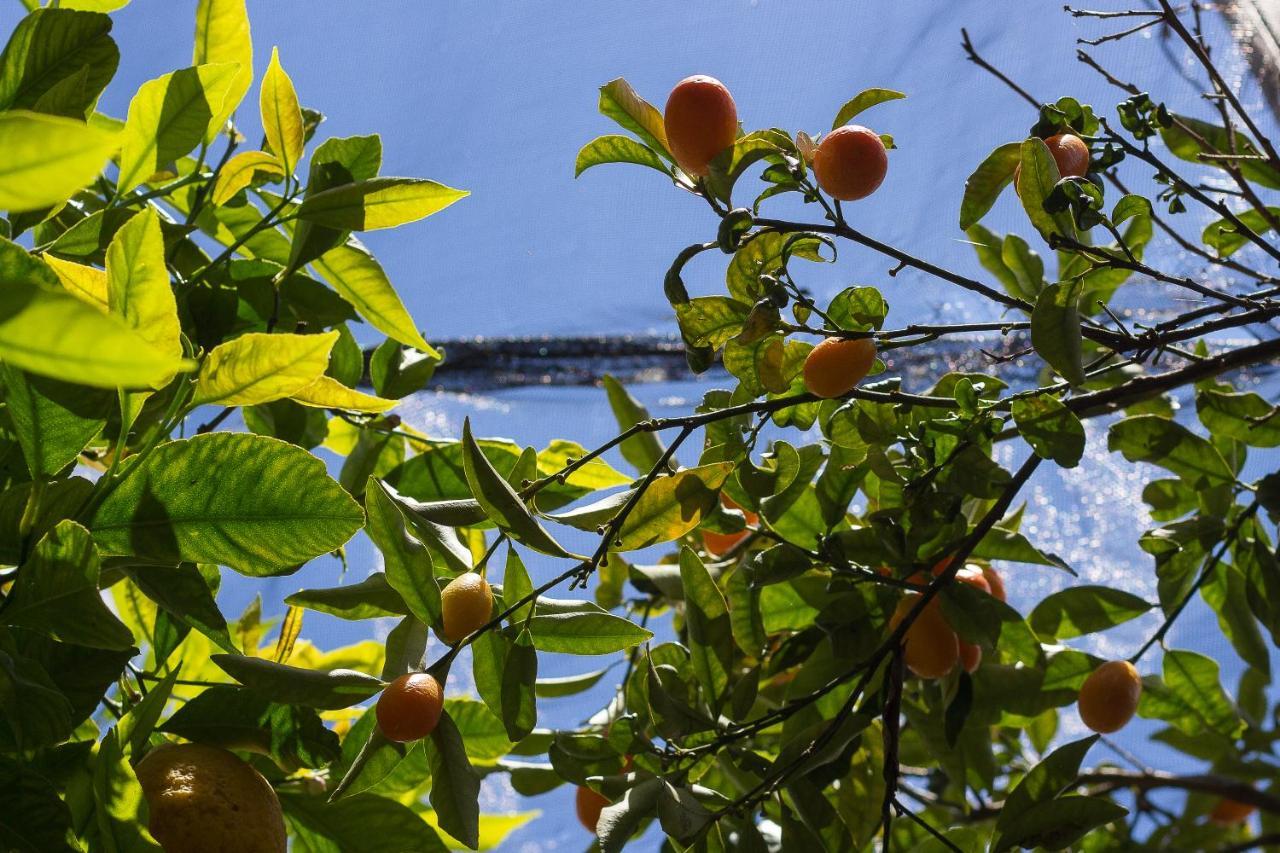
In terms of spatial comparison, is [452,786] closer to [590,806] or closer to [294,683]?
[294,683]

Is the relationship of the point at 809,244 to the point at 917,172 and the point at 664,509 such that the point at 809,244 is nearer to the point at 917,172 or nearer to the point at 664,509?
the point at 664,509

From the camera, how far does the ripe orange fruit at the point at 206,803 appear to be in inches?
16.1

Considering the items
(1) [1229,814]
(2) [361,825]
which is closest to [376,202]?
(2) [361,825]

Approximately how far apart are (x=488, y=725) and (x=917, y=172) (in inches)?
31.4

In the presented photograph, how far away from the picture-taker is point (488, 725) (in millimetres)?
570

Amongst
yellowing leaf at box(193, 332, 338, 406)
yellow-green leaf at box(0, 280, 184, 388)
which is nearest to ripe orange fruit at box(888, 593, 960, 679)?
yellowing leaf at box(193, 332, 338, 406)

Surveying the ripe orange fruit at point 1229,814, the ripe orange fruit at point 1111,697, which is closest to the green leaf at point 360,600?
the ripe orange fruit at point 1111,697

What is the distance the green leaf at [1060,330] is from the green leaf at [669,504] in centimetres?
13

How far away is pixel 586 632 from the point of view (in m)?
0.46

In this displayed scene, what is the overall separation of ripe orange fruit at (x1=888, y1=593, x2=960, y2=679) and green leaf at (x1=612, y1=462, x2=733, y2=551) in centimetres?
14

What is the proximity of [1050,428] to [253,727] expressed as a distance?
1.15 feet

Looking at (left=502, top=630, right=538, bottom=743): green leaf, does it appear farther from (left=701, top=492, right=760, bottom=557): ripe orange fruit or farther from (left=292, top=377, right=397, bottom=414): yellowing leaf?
(left=701, top=492, right=760, bottom=557): ripe orange fruit

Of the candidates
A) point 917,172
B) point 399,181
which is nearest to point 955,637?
point 399,181

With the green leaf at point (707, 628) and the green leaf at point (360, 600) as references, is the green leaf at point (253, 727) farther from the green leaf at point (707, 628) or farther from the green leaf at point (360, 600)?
the green leaf at point (707, 628)
